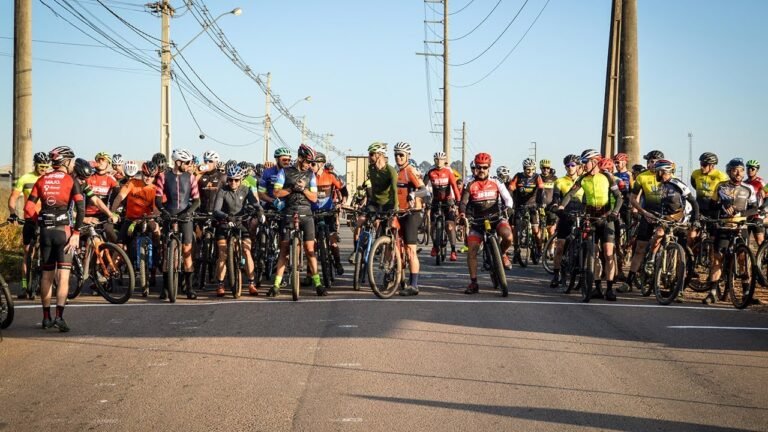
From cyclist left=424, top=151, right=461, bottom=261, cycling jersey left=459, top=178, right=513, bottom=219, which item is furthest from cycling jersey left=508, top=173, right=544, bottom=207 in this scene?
cycling jersey left=459, top=178, right=513, bottom=219

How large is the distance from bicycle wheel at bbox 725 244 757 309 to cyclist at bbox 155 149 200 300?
25.0 ft

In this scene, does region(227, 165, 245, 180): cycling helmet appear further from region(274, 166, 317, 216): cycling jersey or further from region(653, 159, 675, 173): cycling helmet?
region(653, 159, 675, 173): cycling helmet

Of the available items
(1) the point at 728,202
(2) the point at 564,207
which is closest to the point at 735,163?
(1) the point at 728,202

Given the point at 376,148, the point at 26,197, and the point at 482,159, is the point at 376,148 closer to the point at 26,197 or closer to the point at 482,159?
the point at 482,159

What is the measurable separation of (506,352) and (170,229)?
6.58m

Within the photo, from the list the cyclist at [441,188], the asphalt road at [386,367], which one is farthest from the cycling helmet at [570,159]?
the asphalt road at [386,367]

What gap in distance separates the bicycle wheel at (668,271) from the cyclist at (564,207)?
6.20 feet

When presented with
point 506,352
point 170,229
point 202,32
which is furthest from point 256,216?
point 202,32

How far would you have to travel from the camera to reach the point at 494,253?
14.6 meters

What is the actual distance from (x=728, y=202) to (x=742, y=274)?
1430 mm

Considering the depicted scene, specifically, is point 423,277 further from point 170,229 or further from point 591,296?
point 170,229

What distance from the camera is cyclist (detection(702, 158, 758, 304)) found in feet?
46.5

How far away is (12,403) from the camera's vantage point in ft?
24.8

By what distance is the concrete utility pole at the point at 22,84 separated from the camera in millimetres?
20031
